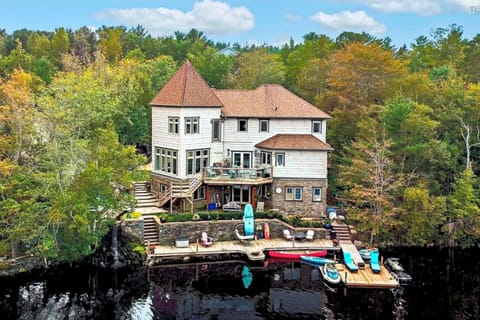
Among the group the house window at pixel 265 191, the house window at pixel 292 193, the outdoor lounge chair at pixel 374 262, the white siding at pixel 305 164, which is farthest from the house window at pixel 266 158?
the outdoor lounge chair at pixel 374 262

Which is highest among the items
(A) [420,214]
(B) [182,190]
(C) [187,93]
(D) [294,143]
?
(C) [187,93]

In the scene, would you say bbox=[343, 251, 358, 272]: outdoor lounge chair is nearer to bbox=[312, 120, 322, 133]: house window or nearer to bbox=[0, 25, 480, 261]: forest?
bbox=[0, 25, 480, 261]: forest

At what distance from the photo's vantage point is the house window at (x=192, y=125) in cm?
3212

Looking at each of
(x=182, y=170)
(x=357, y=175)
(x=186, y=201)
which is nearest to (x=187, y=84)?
(x=182, y=170)

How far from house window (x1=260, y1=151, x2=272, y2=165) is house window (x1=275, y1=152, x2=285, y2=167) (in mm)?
672

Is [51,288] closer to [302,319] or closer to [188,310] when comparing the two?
[188,310]

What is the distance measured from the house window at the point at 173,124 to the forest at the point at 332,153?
391cm

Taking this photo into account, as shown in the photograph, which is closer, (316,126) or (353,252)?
(353,252)

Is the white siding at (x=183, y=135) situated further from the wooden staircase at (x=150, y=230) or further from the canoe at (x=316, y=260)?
the canoe at (x=316, y=260)

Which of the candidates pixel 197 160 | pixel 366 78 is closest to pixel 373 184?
pixel 366 78

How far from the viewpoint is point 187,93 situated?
3238 centimetres

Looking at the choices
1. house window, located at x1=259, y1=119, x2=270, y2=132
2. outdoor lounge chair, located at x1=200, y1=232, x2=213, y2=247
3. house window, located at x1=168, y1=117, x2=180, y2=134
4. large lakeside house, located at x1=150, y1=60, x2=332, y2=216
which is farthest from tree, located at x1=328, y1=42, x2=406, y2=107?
outdoor lounge chair, located at x1=200, y1=232, x2=213, y2=247

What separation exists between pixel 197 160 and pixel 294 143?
6.93 metres

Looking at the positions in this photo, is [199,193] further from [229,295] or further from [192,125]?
[229,295]
